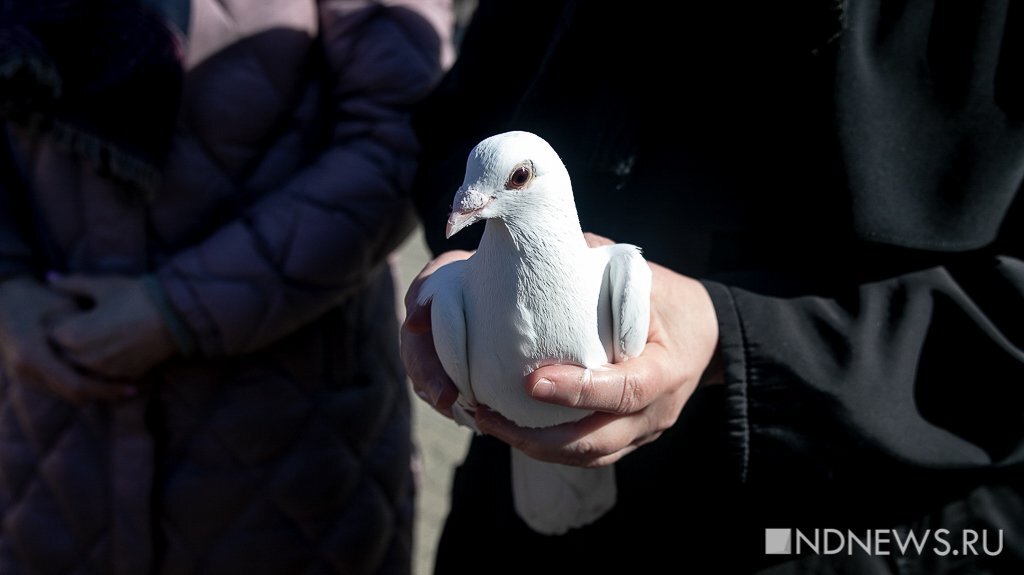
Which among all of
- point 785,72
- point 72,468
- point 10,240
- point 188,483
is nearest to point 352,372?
point 188,483

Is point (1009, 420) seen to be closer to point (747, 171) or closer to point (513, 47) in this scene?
point (747, 171)

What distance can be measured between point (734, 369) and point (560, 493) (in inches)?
14.9

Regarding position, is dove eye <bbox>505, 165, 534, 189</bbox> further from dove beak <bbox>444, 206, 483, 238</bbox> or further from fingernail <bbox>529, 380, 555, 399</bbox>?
fingernail <bbox>529, 380, 555, 399</bbox>

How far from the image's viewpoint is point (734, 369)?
1194 millimetres

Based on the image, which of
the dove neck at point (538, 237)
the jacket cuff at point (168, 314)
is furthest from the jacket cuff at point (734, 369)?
the jacket cuff at point (168, 314)

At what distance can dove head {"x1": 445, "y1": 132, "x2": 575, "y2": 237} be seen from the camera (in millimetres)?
938

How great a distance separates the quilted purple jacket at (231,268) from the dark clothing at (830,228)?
625 millimetres

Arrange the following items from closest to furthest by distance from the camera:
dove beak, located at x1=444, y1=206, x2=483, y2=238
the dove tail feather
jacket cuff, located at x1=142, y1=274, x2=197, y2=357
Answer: dove beak, located at x1=444, y1=206, x2=483, y2=238, the dove tail feather, jacket cuff, located at x1=142, y1=274, x2=197, y2=357

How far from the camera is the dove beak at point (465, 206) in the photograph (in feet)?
3.08

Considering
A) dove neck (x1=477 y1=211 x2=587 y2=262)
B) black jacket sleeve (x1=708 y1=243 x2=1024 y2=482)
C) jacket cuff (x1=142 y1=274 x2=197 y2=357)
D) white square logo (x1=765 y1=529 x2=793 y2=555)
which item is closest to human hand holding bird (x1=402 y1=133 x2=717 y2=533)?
dove neck (x1=477 y1=211 x2=587 y2=262)

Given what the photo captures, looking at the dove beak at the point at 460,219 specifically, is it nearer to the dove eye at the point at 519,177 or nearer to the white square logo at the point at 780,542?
Answer: the dove eye at the point at 519,177

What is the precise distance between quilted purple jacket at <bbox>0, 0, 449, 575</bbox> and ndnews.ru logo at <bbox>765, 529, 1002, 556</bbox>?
3.58ft

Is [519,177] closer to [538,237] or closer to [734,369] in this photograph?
[538,237]

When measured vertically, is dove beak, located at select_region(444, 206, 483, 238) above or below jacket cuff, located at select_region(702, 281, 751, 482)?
above
